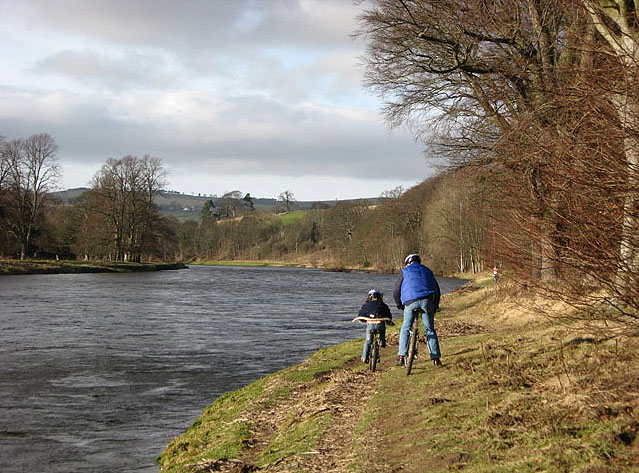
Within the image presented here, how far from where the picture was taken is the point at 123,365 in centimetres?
1781

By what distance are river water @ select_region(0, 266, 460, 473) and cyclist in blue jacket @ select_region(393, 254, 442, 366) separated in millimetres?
4540

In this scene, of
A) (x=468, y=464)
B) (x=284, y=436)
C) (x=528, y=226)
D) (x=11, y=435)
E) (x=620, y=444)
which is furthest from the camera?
(x=11, y=435)

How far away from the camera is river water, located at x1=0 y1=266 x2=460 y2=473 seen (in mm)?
10906

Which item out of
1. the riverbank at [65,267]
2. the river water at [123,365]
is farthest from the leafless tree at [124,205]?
the river water at [123,365]

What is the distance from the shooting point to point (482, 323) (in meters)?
18.6

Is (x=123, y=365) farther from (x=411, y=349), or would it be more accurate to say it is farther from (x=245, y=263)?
(x=245, y=263)

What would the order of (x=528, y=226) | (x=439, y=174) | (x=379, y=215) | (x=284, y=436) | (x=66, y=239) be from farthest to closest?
(x=379, y=215) → (x=66, y=239) → (x=439, y=174) → (x=284, y=436) → (x=528, y=226)

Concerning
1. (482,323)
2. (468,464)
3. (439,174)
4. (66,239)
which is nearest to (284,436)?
(468,464)

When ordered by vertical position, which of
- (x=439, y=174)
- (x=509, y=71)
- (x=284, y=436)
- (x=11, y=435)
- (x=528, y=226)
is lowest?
(x=11, y=435)

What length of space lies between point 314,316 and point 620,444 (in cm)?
2628

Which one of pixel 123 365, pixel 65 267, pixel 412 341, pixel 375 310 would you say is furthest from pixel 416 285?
pixel 65 267

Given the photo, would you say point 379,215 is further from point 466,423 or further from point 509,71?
point 466,423

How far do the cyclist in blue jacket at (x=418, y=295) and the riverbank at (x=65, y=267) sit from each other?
56400 mm

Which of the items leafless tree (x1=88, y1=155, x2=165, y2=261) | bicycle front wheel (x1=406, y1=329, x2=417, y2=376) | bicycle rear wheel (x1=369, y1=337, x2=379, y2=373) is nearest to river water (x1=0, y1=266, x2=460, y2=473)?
bicycle rear wheel (x1=369, y1=337, x2=379, y2=373)
